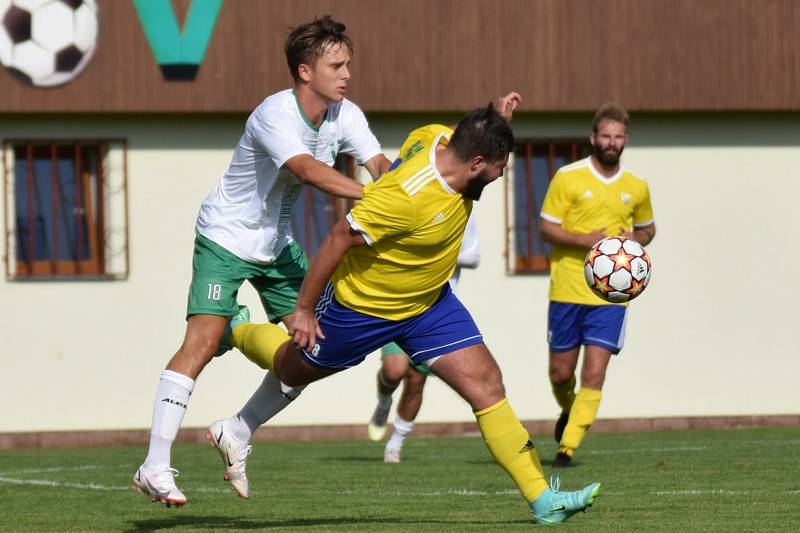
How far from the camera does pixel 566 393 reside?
11.8 m

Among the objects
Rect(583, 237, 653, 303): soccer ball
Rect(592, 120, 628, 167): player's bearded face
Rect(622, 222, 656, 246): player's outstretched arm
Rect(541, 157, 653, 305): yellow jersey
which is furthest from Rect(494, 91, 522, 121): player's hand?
Rect(622, 222, 656, 246): player's outstretched arm

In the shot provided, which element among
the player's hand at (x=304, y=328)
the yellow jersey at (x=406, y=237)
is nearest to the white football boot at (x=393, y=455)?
the yellow jersey at (x=406, y=237)

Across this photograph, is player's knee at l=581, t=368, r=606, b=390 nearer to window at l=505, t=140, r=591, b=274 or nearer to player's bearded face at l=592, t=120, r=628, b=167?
player's bearded face at l=592, t=120, r=628, b=167

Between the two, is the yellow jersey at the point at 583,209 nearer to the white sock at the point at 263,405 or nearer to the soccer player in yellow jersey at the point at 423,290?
the white sock at the point at 263,405

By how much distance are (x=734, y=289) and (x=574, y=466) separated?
6.52m

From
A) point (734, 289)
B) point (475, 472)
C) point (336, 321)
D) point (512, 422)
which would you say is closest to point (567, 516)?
point (512, 422)

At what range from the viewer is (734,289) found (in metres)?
17.0

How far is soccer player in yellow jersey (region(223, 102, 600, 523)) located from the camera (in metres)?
7.02

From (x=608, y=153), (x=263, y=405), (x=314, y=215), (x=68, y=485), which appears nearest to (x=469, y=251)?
(x=608, y=153)

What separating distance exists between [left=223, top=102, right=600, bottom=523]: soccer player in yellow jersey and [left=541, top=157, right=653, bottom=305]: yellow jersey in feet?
13.1

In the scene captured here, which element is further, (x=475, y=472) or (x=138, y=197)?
(x=138, y=197)

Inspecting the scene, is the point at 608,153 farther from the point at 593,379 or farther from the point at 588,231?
the point at 593,379

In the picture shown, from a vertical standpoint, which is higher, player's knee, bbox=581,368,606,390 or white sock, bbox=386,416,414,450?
player's knee, bbox=581,368,606,390

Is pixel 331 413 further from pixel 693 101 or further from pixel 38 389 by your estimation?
pixel 693 101
